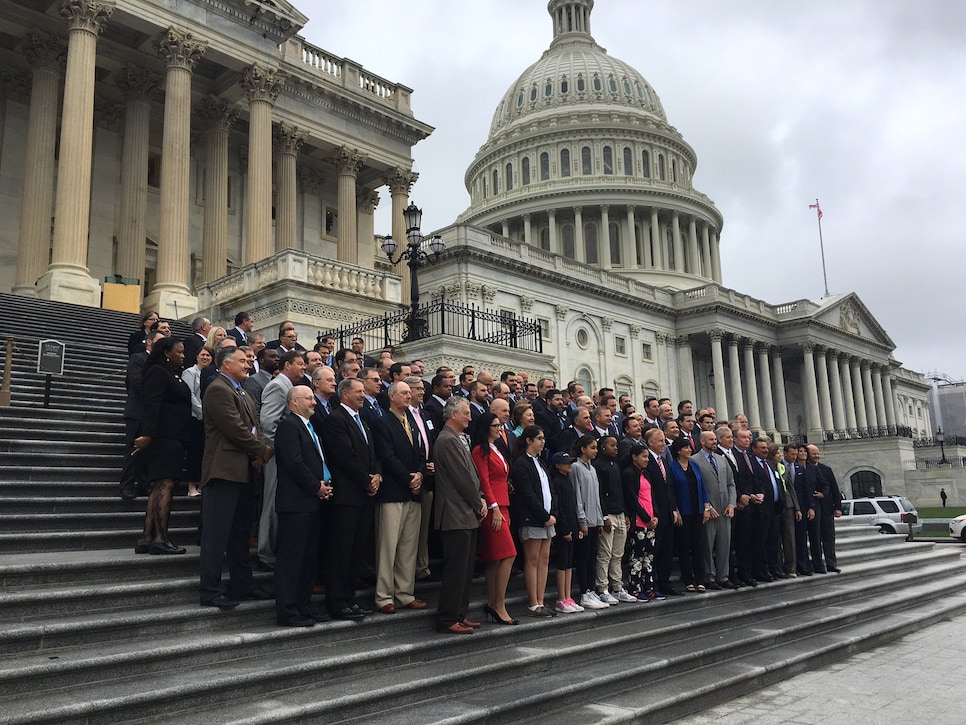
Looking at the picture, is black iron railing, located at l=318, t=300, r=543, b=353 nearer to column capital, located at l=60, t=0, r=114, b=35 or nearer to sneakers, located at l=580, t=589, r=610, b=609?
sneakers, located at l=580, t=589, r=610, b=609

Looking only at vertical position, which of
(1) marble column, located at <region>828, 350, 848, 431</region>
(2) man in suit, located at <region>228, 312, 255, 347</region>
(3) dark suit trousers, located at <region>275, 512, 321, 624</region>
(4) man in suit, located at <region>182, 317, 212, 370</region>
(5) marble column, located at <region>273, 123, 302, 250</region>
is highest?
(5) marble column, located at <region>273, 123, 302, 250</region>

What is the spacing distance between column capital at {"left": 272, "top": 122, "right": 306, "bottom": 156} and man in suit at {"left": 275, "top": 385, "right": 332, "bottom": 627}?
26254mm

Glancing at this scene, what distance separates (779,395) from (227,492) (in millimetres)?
65002

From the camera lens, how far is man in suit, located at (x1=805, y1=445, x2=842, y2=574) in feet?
42.7

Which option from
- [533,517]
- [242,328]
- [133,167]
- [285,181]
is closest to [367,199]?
[285,181]

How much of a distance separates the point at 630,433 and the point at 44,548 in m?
6.79

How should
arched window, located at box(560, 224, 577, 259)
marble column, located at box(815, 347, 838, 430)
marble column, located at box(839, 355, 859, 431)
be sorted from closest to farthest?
marble column, located at box(815, 347, 838, 430)
marble column, located at box(839, 355, 859, 431)
arched window, located at box(560, 224, 577, 259)

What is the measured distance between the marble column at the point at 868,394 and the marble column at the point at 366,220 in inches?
2217

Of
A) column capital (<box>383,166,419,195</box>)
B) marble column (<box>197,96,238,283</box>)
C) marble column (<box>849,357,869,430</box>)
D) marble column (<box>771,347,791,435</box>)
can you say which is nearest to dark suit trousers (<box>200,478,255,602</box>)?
marble column (<box>197,96,238,283</box>)

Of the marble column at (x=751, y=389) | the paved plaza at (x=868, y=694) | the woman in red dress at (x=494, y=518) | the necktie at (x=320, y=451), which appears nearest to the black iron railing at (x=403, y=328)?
the woman in red dress at (x=494, y=518)

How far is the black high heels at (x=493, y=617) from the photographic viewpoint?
7.54 m

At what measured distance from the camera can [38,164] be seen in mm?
23734

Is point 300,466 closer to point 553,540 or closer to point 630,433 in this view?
point 553,540

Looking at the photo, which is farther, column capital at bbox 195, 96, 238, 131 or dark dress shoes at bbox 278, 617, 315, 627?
column capital at bbox 195, 96, 238, 131
